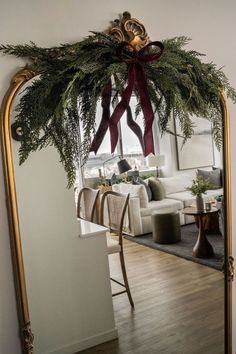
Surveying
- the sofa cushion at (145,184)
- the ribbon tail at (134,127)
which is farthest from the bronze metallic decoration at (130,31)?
the sofa cushion at (145,184)

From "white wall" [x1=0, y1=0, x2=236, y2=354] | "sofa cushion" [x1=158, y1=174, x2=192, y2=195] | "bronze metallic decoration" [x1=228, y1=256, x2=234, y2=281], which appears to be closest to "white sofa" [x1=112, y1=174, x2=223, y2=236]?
"sofa cushion" [x1=158, y1=174, x2=192, y2=195]

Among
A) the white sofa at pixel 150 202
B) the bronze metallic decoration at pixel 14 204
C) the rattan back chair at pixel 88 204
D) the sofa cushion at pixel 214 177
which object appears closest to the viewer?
the bronze metallic decoration at pixel 14 204

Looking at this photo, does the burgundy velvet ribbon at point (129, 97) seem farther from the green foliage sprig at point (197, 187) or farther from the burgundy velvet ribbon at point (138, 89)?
the green foliage sprig at point (197, 187)

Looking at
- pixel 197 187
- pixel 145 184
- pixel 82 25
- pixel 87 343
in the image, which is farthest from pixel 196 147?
Answer: pixel 87 343

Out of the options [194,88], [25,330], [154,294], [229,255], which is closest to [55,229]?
[25,330]

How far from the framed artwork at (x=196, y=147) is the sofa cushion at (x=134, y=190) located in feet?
0.66

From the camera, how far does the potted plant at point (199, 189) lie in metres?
1.51

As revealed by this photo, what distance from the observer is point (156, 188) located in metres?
1.47

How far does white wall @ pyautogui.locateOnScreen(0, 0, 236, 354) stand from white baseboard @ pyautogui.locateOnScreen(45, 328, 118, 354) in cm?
18

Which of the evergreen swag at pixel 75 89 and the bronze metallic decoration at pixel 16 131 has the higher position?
the evergreen swag at pixel 75 89

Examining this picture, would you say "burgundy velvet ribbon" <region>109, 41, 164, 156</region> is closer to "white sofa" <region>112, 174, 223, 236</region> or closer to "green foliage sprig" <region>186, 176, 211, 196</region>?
"white sofa" <region>112, 174, 223, 236</region>

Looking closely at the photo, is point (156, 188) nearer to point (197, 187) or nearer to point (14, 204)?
point (197, 187)

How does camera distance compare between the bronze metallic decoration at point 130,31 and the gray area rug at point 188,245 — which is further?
the gray area rug at point 188,245

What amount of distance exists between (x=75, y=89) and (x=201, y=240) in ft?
2.84
